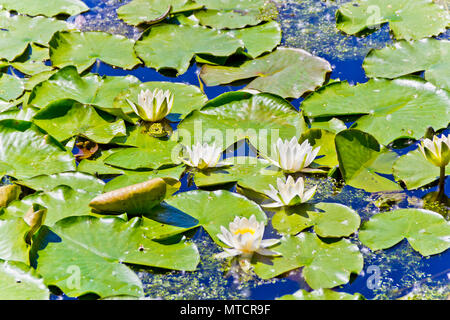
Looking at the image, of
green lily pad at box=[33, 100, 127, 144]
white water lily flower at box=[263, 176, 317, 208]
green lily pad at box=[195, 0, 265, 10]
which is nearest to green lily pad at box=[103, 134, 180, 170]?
green lily pad at box=[33, 100, 127, 144]

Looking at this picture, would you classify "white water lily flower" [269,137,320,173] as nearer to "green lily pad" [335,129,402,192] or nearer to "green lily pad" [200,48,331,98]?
"green lily pad" [335,129,402,192]

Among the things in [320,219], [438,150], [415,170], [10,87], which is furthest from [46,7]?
[438,150]

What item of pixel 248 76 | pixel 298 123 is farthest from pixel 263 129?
pixel 248 76

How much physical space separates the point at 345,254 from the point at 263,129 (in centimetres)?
108

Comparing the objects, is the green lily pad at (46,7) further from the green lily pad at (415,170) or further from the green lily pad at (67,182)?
the green lily pad at (415,170)

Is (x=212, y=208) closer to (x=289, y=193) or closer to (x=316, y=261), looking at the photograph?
(x=289, y=193)

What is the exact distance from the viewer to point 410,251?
2.41 meters

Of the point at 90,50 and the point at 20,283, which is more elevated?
the point at 90,50

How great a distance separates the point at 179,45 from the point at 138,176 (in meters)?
1.49

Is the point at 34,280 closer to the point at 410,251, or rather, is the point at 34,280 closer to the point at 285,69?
the point at 410,251

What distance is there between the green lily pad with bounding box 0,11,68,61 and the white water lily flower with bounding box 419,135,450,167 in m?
3.01

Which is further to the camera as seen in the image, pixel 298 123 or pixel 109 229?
pixel 298 123

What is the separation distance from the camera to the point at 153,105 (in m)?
3.23
